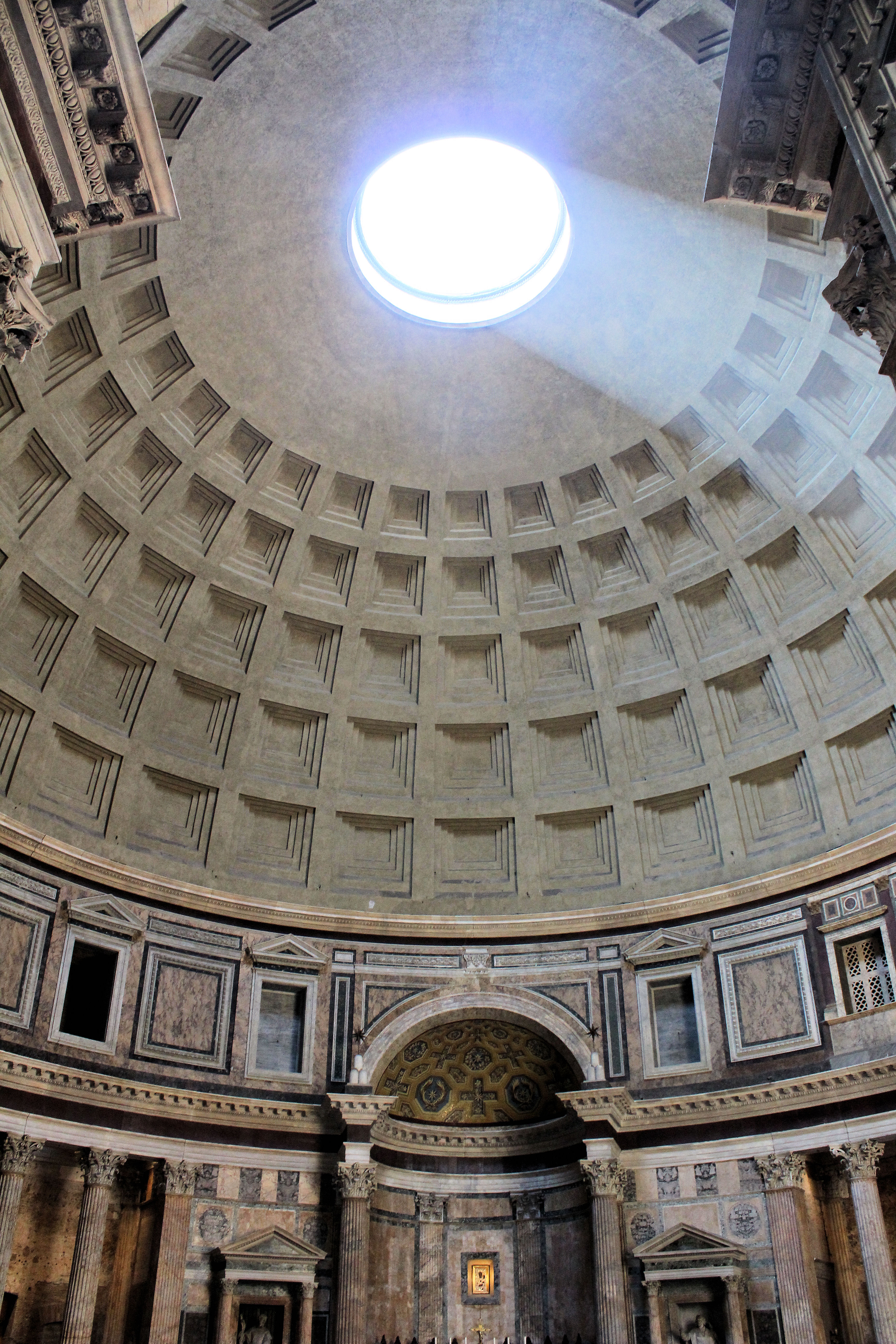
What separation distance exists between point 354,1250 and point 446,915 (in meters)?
8.07

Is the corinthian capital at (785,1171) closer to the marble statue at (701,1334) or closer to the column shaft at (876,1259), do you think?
the column shaft at (876,1259)

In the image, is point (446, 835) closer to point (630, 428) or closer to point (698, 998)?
point (698, 998)

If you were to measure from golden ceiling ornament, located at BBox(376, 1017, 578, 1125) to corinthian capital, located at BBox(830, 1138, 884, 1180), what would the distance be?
7083mm

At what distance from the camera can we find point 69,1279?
2219cm

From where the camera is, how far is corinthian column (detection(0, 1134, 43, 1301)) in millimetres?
21062

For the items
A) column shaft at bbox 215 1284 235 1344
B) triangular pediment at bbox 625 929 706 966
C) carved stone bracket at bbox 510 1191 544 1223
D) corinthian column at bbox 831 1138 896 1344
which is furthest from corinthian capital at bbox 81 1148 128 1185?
corinthian column at bbox 831 1138 896 1344

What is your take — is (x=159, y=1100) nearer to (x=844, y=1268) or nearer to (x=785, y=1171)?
(x=785, y=1171)

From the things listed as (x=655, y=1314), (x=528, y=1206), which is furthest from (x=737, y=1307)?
(x=528, y=1206)

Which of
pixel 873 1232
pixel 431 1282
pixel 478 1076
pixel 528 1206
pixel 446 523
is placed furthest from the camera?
pixel 446 523

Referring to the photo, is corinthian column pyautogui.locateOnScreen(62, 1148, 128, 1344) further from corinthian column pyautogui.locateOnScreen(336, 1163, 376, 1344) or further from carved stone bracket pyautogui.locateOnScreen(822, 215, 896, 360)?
carved stone bracket pyautogui.locateOnScreen(822, 215, 896, 360)

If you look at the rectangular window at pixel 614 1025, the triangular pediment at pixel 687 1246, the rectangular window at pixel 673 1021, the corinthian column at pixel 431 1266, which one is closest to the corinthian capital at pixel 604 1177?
the triangular pediment at pixel 687 1246

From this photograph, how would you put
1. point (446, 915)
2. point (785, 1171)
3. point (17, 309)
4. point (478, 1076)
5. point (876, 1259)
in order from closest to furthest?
point (17, 309)
point (876, 1259)
point (785, 1171)
point (478, 1076)
point (446, 915)

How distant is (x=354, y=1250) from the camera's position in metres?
23.8

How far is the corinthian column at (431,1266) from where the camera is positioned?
25703 mm
